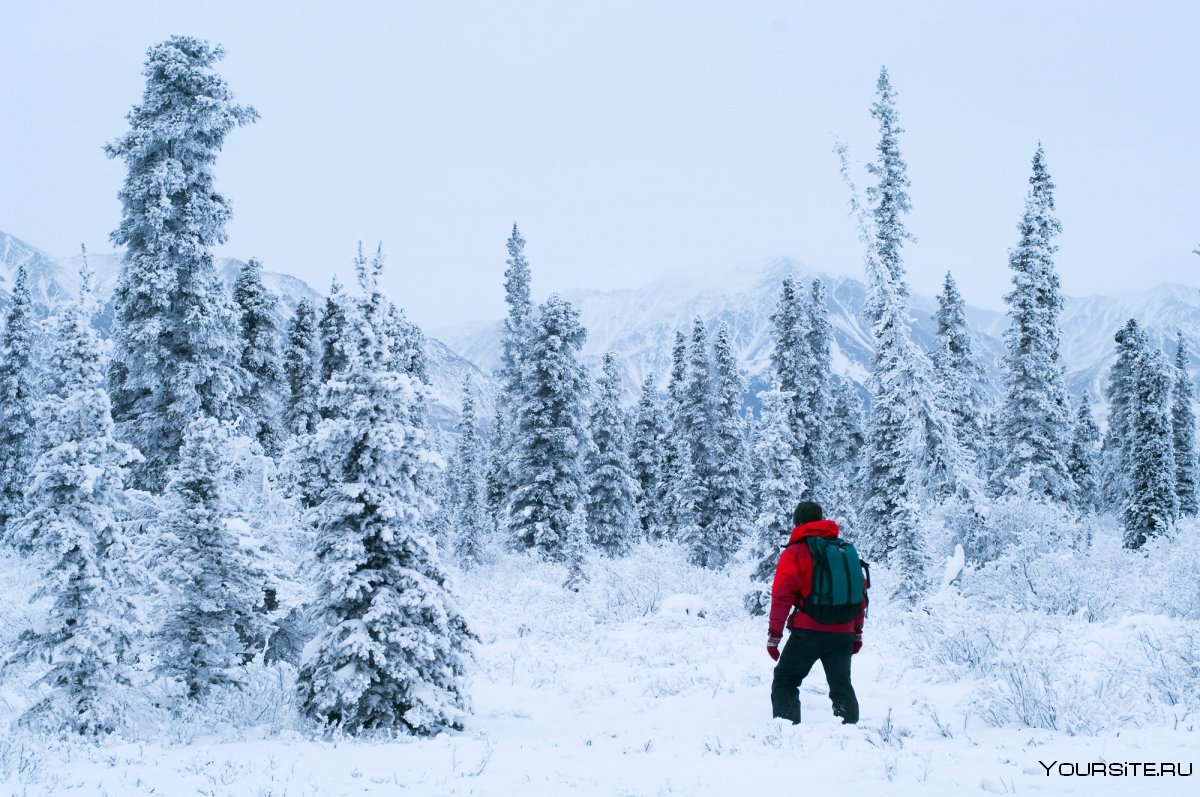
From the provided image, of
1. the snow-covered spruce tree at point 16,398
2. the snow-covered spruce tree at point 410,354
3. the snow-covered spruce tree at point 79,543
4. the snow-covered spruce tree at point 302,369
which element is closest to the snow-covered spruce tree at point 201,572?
the snow-covered spruce tree at point 79,543

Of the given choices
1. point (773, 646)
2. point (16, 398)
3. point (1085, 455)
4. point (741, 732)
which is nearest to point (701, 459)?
point (741, 732)

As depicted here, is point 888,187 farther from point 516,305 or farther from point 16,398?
point 16,398

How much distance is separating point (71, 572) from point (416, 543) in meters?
4.34

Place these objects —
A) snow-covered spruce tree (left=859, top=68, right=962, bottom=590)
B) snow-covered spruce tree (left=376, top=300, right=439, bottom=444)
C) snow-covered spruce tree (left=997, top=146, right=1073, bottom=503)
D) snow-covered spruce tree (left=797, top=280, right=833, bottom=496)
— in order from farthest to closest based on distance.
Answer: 1. snow-covered spruce tree (left=797, top=280, right=833, bottom=496)
2. snow-covered spruce tree (left=997, top=146, right=1073, bottom=503)
3. snow-covered spruce tree (left=859, top=68, right=962, bottom=590)
4. snow-covered spruce tree (left=376, top=300, right=439, bottom=444)

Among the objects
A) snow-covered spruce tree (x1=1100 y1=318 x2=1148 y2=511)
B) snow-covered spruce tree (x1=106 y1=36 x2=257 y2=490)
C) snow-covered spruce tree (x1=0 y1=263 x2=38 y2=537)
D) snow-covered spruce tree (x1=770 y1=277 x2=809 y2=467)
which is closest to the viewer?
snow-covered spruce tree (x1=106 y1=36 x2=257 y2=490)

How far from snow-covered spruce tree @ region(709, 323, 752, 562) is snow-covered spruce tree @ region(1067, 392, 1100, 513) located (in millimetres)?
24695

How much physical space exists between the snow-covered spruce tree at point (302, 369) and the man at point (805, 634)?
2668cm

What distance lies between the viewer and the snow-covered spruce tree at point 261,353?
28344 mm

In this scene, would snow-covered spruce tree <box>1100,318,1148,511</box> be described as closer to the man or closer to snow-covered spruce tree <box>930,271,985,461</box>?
snow-covered spruce tree <box>930,271,985,461</box>

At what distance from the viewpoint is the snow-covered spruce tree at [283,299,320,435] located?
31.7 meters

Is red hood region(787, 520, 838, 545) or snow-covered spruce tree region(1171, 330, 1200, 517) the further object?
snow-covered spruce tree region(1171, 330, 1200, 517)

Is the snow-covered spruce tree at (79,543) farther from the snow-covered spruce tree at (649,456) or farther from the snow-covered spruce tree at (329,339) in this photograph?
the snow-covered spruce tree at (649,456)

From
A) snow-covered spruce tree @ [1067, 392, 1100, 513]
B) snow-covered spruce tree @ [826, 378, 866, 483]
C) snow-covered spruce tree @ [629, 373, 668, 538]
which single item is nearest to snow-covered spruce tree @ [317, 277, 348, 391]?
snow-covered spruce tree @ [629, 373, 668, 538]

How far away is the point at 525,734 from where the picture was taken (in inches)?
387
